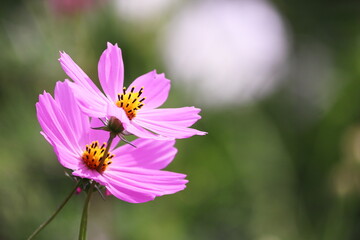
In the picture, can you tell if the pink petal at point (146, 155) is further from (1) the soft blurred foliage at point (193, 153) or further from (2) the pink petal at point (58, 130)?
(1) the soft blurred foliage at point (193, 153)

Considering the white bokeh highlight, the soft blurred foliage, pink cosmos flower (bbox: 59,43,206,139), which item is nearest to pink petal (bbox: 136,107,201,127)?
pink cosmos flower (bbox: 59,43,206,139)

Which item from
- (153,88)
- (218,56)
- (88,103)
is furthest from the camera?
(218,56)

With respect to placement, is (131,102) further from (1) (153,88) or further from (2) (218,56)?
(2) (218,56)

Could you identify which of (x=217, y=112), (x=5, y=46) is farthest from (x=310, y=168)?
(x=5, y=46)

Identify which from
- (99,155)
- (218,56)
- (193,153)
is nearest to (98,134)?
(99,155)

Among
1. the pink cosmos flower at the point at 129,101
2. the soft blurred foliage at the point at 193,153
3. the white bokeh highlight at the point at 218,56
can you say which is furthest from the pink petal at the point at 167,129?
the white bokeh highlight at the point at 218,56

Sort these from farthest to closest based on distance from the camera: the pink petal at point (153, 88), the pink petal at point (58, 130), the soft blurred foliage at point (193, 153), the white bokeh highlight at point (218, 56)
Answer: the white bokeh highlight at point (218, 56) < the soft blurred foliage at point (193, 153) < the pink petal at point (153, 88) < the pink petal at point (58, 130)
